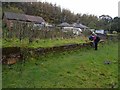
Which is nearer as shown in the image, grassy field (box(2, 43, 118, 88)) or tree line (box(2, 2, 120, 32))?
grassy field (box(2, 43, 118, 88))

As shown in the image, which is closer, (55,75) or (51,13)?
(55,75)

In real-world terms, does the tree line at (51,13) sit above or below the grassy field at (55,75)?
above

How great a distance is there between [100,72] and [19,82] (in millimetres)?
4134

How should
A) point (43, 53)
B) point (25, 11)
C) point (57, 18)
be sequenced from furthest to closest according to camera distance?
point (57, 18), point (25, 11), point (43, 53)

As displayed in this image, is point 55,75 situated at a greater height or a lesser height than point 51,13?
lesser

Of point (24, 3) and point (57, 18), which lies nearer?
point (24, 3)

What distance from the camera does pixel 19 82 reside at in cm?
785

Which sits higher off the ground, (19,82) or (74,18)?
(74,18)

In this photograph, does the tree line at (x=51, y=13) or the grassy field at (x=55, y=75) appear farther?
the tree line at (x=51, y=13)

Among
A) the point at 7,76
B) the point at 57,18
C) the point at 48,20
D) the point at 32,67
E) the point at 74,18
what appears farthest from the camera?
the point at 74,18

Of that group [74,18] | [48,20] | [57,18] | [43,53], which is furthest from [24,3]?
[43,53]

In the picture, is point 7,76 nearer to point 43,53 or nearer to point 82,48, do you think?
point 43,53

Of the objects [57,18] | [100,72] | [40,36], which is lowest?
[100,72]

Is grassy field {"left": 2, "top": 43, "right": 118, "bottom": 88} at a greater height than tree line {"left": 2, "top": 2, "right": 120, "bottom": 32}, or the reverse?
tree line {"left": 2, "top": 2, "right": 120, "bottom": 32}
